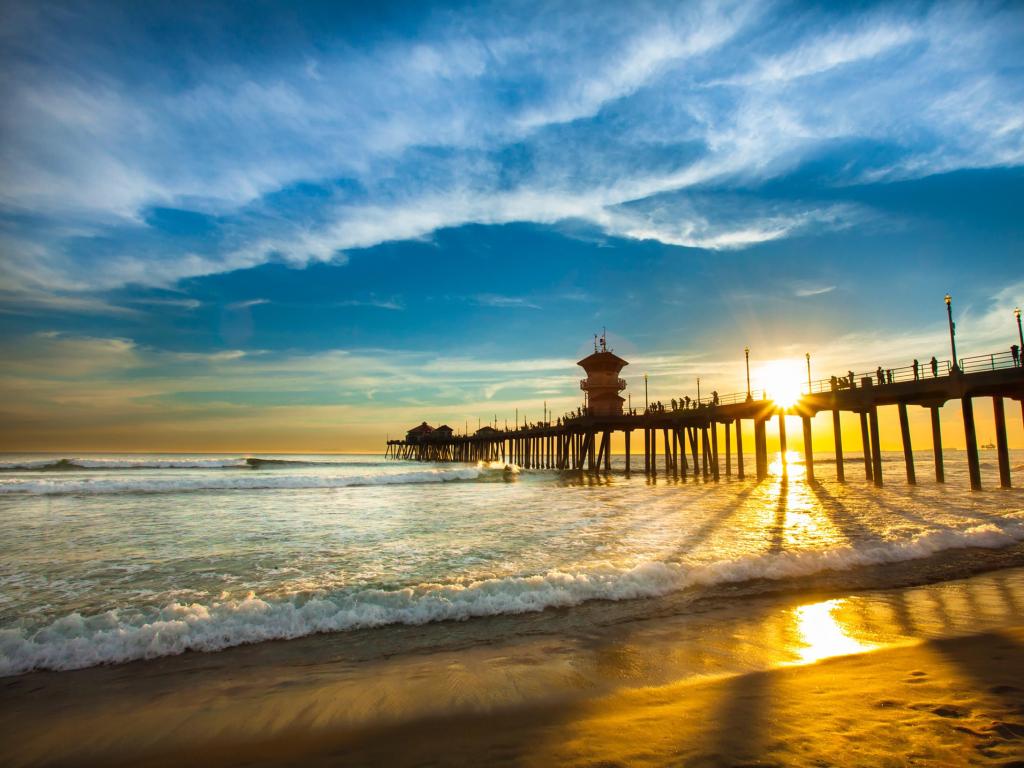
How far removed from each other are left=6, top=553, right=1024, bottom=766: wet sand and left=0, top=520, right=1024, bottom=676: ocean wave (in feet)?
1.25

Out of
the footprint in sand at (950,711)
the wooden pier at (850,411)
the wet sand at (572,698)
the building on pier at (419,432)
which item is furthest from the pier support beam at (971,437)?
the building on pier at (419,432)

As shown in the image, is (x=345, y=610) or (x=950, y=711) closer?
(x=950, y=711)

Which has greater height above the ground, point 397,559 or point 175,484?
point 397,559

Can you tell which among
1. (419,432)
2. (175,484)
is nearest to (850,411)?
(175,484)

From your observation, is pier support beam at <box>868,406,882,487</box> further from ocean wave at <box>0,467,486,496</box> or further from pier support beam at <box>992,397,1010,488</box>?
ocean wave at <box>0,467,486,496</box>

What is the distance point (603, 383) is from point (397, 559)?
3711 cm

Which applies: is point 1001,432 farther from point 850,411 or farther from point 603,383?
point 603,383

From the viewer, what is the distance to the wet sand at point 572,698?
12.0ft

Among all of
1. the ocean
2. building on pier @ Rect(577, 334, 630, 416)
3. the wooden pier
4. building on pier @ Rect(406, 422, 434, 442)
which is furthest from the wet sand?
building on pier @ Rect(406, 422, 434, 442)

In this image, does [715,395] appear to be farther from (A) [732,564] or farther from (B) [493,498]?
(A) [732,564]

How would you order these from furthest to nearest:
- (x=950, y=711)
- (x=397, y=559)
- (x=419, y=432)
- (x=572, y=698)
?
(x=419, y=432), (x=397, y=559), (x=572, y=698), (x=950, y=711)

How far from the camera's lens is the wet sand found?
366 centimetres

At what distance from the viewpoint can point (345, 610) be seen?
728 centimetres

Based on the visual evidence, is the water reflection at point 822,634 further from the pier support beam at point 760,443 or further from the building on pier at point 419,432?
the building on pier at point 419,432
